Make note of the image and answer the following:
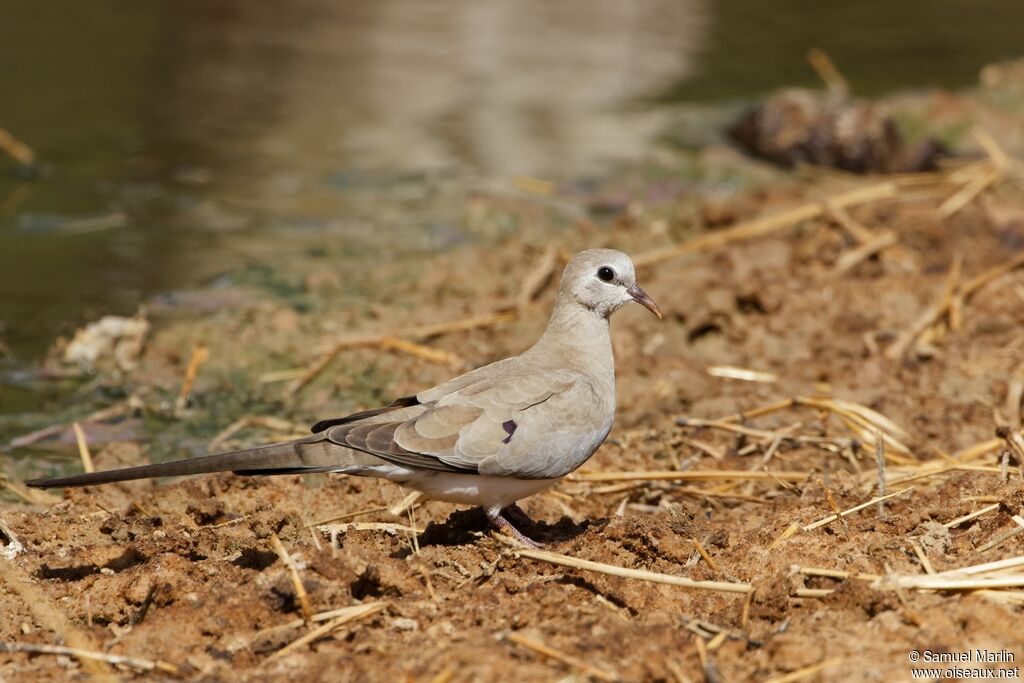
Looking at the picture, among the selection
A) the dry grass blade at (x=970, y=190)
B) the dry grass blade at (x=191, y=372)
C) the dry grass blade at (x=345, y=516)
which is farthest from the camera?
the dry grass blade at (x=970, y=190)

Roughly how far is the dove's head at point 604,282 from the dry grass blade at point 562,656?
1.54 metres

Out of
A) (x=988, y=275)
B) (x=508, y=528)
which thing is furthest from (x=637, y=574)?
(x=988, y=275)

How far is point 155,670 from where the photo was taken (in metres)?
3.22

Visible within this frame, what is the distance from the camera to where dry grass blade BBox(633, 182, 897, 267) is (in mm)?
7141

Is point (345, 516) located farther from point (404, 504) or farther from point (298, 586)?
point (298, 586)

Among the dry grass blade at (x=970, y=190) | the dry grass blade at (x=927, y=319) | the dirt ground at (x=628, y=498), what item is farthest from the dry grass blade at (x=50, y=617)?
the dry grass blade at (x=970, y=190)

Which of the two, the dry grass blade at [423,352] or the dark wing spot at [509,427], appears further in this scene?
the dry grass blade at [423,352]

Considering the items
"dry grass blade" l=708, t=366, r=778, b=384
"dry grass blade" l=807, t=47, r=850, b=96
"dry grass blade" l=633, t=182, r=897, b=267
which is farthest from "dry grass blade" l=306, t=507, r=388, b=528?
"dry grass blade" l=807, t=47, r=850, b=96

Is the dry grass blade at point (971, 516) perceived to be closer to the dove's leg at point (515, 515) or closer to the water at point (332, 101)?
the dove's leg at point (515, 515)

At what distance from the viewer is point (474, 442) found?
3.89 meters

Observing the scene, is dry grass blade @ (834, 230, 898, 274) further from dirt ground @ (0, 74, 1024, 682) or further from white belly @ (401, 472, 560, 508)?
white belly @ (401, 472, 560, 508)

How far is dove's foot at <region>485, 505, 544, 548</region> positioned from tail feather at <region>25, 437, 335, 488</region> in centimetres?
55

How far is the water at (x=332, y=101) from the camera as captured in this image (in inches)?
305

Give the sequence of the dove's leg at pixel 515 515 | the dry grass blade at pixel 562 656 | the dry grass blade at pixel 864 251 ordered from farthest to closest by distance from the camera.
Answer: the dry grass blade at pixel 864 251, the dove's leg at pixel 515 515, the dry grass blade at pixel 562 656
